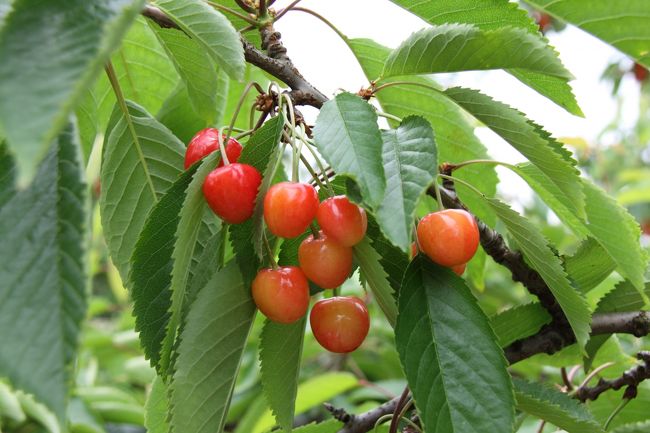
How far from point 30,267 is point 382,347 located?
3.14 meters

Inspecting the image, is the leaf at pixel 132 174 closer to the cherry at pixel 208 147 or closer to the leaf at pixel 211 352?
the cherry at pixel 208 147

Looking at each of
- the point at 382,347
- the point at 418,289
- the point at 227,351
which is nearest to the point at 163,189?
the point at 227,351

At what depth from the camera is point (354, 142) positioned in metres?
0.96

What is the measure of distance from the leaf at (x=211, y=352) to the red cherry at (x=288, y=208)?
16 cm

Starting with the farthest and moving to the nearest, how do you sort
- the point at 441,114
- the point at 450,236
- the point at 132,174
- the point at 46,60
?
the point at 441,114
the point at 132,174
the point at 450,236
the point at 46,60

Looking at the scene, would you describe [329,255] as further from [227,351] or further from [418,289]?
[227,351]

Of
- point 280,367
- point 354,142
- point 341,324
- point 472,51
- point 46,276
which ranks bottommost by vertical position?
point 280,367

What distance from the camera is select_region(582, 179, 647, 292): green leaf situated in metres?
1.25

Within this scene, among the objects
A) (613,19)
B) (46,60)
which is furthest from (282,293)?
(613,19)

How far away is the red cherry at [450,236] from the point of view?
3.39 feet

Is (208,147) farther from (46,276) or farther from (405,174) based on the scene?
(46,276)

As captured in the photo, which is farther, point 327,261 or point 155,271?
point 155,271

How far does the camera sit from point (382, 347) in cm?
375

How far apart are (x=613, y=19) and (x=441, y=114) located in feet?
1.32
